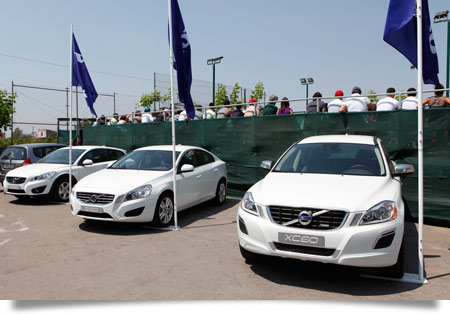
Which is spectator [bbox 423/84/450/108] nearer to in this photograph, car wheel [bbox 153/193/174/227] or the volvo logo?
the volvo logo

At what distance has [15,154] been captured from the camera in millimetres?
11422

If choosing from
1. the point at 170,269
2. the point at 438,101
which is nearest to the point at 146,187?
the point at 170,269

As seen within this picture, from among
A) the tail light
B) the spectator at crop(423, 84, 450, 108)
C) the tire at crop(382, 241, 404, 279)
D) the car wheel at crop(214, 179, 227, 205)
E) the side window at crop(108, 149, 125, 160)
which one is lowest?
the tire at crop(382, 241, 404, 279)

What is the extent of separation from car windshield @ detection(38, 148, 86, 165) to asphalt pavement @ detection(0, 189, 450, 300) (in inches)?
134

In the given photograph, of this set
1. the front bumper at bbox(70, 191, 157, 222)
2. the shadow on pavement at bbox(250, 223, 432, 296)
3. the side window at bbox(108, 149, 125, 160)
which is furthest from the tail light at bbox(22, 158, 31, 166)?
the shadow on pavement at bbox(250, 223, 432, 296)

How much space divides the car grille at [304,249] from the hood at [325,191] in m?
0.45

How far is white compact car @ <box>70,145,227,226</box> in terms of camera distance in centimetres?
654

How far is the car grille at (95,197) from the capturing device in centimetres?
656

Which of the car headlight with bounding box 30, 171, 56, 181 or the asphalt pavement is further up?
the car headlight with bounding box 30, 171, 56, 181

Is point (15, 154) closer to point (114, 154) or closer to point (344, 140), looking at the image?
point (114, 154)

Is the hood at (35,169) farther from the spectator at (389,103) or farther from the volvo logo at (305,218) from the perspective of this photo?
the spectator at (389,103)

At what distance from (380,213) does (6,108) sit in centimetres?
2108

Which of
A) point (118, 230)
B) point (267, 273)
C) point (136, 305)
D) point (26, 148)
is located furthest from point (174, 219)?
point (26, 148)

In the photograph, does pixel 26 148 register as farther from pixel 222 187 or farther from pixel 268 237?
pixel 268 237
